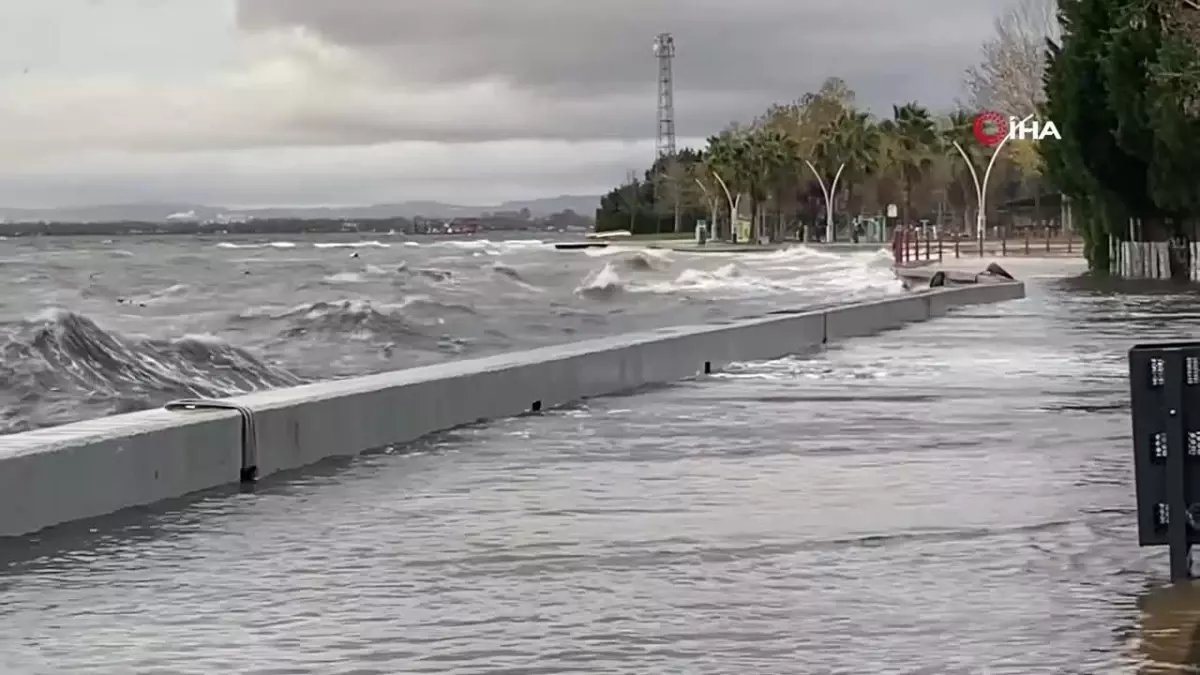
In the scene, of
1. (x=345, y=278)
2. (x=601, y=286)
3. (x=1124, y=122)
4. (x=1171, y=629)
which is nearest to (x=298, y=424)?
(x=1171, y=629)

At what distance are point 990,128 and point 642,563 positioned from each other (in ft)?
357

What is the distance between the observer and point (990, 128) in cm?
11506

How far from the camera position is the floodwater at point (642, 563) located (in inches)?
292

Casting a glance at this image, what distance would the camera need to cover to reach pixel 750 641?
297 inches

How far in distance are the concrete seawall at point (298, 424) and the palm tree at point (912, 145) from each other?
112 m

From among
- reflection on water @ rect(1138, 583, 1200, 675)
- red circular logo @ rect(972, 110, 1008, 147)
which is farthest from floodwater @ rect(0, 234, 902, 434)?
red circular logo @ rect(972, 110, 1008, 147)

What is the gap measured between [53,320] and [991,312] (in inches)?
623

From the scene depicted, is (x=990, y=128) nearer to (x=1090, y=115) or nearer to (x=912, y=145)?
(x=912, y=145)

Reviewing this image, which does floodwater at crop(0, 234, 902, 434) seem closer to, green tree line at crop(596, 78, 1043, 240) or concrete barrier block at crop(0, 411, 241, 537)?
concrete barrier block at crop(0, 411, 241, 537)

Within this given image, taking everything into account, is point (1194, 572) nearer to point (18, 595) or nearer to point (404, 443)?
point (18, 595)

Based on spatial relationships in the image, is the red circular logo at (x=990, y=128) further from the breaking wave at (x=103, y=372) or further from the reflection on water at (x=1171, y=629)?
the reflection on water at (x=1171, y=629)

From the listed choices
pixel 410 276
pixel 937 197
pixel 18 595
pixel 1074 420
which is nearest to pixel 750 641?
pixel 18 595

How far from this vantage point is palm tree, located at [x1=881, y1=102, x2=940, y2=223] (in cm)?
13150

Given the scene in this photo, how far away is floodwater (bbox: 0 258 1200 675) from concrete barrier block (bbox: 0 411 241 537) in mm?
200
